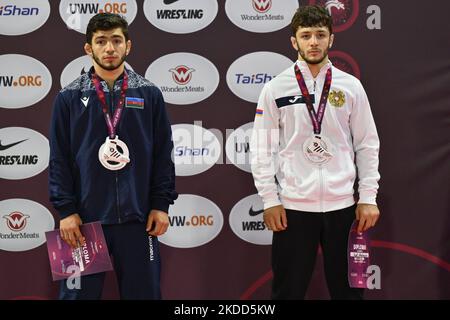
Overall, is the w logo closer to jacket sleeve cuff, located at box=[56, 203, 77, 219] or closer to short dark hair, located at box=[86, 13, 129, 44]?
short dark hair, located at box=[86, 13, 129, 44]

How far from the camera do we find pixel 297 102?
276 cm

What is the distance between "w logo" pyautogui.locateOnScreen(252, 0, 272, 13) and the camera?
3.33 metres

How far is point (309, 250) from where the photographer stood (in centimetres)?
272

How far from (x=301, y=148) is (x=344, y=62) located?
91cm

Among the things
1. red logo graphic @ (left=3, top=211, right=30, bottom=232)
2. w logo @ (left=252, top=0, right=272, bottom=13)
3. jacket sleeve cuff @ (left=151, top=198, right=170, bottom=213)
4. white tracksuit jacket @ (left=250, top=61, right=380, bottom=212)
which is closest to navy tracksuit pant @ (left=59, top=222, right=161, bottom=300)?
jacket sleeve cuff @ (left=151, top=198, right=170, bottom=213)

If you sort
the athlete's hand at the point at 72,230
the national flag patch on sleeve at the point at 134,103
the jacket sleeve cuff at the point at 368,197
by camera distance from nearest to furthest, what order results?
the athlete's hand at the point at 72,230
the national flag patch on sleeve at the point at 134,103
the jacket sleeve cuff at the point at 368,197

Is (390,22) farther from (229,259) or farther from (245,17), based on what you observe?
(229,259)

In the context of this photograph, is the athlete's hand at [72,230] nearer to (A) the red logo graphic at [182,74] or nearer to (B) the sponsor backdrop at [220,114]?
(B) the sponsor backdrop at [220,114]

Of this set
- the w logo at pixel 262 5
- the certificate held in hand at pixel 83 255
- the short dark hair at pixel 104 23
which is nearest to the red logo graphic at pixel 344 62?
the w logo at pixel 262 5

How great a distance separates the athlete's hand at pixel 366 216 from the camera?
8.90 ft

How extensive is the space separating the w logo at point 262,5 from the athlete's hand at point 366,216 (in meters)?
1.46

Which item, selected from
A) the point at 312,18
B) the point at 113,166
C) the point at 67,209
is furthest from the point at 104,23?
the point at 312,18

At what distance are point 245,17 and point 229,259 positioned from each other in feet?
5.32
